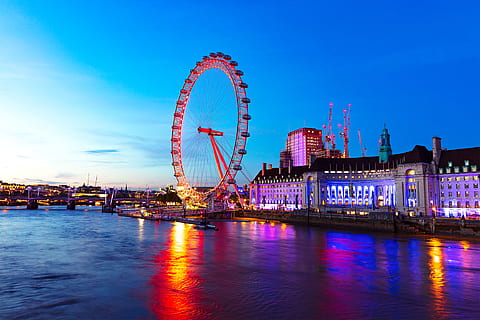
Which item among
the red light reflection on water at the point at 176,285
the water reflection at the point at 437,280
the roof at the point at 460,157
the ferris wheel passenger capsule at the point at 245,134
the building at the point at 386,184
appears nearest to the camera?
the red light reflection on water at the point at 176,285

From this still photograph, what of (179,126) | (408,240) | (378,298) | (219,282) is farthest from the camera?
(179,126)

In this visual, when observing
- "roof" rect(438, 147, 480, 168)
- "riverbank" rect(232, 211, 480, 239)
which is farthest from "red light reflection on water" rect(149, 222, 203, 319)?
"roof" rect(438, 147, 480, 168)

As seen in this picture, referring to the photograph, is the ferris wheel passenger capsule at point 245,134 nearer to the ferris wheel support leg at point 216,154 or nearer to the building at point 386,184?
the ferris wheel support leg at point 216,154

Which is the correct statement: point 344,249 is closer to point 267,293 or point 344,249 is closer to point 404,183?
point 267,293

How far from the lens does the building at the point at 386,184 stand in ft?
261

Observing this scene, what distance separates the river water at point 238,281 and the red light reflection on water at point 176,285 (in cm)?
6

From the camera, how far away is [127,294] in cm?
2158

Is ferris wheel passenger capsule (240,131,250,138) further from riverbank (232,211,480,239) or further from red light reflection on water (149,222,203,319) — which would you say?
red light reflection on water (149,222,203,319)

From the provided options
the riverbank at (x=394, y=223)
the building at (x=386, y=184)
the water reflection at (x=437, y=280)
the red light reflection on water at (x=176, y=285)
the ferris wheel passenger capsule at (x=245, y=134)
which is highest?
the ferris wheel passenger capsule at (x=245, y=134)

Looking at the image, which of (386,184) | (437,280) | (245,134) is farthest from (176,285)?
(386,184)

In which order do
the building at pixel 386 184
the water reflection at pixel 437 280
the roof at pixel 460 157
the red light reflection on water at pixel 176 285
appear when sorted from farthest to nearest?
the roof at pixel 460 157, the building at pixel 386 184, the water reflection at pixel 437 280, the red light reflection on water at pixel 176 285

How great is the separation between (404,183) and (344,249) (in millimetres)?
52979

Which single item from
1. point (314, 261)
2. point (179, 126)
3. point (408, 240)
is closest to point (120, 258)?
point (314, 261)

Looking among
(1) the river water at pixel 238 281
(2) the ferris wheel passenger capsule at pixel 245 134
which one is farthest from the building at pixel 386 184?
(1) the river water at pixel 238 281
